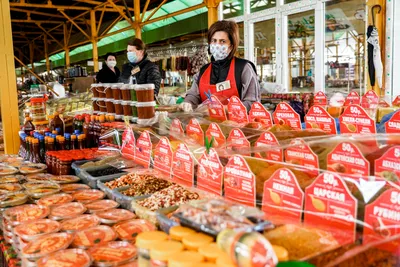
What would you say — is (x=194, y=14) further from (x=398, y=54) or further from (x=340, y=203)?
(x=340, y=203)

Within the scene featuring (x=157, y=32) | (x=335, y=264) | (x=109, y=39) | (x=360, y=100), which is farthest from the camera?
(x=109, y=39)

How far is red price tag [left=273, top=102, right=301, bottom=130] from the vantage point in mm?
2021

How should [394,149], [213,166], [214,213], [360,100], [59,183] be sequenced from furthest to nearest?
[360,100] → [59,183] → [213,166] → [394,149] → [214,213]

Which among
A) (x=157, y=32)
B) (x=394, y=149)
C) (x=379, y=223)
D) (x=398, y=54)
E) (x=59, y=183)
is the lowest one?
(x=59, y=183)

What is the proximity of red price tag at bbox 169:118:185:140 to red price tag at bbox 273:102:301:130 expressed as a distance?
56 cm

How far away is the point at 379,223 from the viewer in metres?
0.97

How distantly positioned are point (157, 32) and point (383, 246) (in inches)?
417

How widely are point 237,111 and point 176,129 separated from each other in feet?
1.38

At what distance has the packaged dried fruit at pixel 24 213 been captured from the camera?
1587mm

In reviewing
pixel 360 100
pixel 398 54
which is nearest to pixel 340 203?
pixel 360 100

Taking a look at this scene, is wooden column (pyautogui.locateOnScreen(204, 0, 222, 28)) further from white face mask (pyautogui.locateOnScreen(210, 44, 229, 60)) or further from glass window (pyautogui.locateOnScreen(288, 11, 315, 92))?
white face mask (pyautogui.locateOnScreen(210, 44, 229, 60))

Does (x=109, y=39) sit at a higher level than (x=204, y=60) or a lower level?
higher

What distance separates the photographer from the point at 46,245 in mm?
1320

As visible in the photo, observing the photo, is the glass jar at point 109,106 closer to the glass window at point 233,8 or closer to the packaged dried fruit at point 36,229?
the packaged dried fruit at point 36,229
